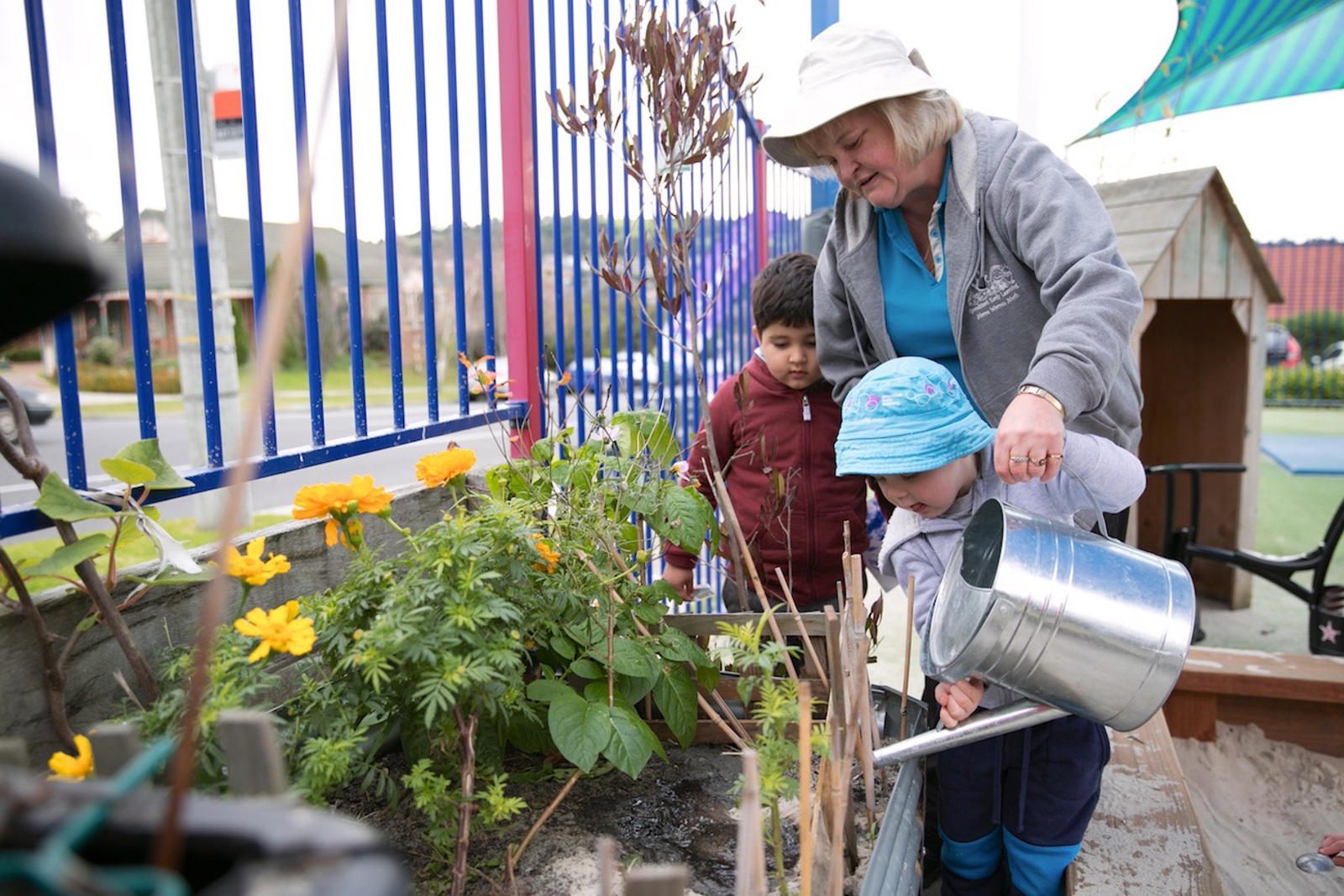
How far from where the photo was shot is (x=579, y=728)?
4.22 feet

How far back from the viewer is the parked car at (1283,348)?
781 inches

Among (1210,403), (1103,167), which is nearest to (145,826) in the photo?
(1210,403)

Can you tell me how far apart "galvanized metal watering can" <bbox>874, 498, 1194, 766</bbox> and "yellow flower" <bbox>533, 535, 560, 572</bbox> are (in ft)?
1.80

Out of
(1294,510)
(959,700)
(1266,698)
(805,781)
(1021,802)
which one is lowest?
(1294,510)

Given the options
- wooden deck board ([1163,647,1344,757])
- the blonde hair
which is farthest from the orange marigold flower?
wooden deck board ([1163,647,1344,757])

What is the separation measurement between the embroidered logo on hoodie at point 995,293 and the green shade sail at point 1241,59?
404 cm

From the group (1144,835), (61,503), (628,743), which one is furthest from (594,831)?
(1144,835)

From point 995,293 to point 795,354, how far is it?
0.65 m

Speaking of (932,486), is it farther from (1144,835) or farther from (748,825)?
(748,825)

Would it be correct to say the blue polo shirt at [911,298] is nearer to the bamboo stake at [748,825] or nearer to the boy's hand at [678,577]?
the boy's hand at [678,577]

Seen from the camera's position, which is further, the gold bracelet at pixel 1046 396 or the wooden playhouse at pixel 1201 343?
the wooden playhouse at pixel 1201 343

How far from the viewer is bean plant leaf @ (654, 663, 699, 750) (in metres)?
1.47

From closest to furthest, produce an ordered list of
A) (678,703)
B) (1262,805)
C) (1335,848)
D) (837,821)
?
(837,821)
(678,703)
(1335,848)
(1262,805)

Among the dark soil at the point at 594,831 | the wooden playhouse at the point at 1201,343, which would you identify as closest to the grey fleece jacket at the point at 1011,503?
the dark soil at the point at 594,831
